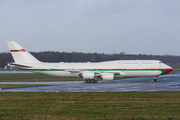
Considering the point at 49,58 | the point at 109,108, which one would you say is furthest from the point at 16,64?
the point at 49,58

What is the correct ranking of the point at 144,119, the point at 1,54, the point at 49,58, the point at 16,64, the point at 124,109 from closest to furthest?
the point at 144,119, the point at 124,109, the point at 16,64, the point at 49,58, the point at 1,54

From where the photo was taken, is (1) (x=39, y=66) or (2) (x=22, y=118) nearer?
(2) (x=22, y=118)

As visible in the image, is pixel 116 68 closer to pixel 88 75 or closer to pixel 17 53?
pixel 88 75

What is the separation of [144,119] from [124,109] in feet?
11.7

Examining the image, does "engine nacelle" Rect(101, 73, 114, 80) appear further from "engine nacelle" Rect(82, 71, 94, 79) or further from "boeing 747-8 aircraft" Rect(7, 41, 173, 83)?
"engine nacelle" Rect(82, 71, 94, 79)

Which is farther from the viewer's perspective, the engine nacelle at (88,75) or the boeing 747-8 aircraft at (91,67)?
the boeing 747-8 aircraft at (91,67)

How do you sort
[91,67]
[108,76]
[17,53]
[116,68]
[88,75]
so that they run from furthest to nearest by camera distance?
[17,53] → [91,67] → [116,68] → [88,75] → [108,76]

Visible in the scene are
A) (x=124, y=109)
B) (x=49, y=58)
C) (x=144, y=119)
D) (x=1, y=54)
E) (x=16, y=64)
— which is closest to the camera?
(x=144, y=119)

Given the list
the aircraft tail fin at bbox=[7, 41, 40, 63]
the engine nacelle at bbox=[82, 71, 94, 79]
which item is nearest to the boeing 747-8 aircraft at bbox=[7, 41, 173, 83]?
the aircraft tail fin at bbox=[7, 41, 40, 63]

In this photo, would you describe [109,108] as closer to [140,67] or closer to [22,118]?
[22,118]

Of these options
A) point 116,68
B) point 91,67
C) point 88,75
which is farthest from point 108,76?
point 91,67

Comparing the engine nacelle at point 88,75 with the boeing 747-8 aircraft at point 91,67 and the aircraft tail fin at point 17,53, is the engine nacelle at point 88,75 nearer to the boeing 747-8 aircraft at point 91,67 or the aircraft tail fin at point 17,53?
the boeing 747-8 aircraft at point 91,67

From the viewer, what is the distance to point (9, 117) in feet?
48.6

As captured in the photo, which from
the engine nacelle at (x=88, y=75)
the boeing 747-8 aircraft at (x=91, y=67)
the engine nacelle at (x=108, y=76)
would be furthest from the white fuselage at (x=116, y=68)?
the engine nacelle at (x=108, y=76)
